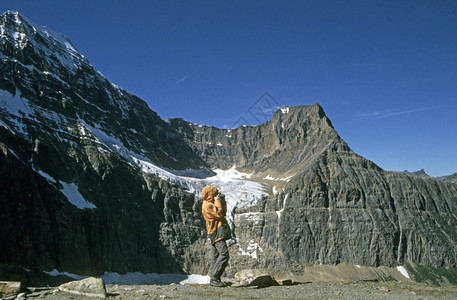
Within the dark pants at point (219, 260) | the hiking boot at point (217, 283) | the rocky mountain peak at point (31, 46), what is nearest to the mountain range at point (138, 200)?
the rocky mountain peak at point (31, 46)

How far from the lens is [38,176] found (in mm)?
79438

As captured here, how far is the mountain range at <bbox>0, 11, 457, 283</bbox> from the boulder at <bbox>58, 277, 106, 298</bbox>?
59646 mm

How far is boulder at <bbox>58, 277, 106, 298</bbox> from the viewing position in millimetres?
11922

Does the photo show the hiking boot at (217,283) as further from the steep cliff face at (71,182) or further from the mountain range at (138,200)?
the steep cliff face at (71,182)

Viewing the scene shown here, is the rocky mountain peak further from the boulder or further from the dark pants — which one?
the boulder

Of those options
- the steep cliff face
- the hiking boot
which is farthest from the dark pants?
the steep cliff face

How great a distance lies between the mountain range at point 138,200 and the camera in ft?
255

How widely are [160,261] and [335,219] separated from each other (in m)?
56.5

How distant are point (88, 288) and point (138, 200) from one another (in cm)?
10115

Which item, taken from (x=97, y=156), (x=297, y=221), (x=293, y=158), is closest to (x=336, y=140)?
(x=293, y=158)

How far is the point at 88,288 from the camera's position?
12.1 metres

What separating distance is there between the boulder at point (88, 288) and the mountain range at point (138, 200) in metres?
59.6

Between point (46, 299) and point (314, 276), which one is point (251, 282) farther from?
point (314, 276)

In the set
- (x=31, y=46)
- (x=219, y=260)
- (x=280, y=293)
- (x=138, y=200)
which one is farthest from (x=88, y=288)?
(x=31, y=46)
